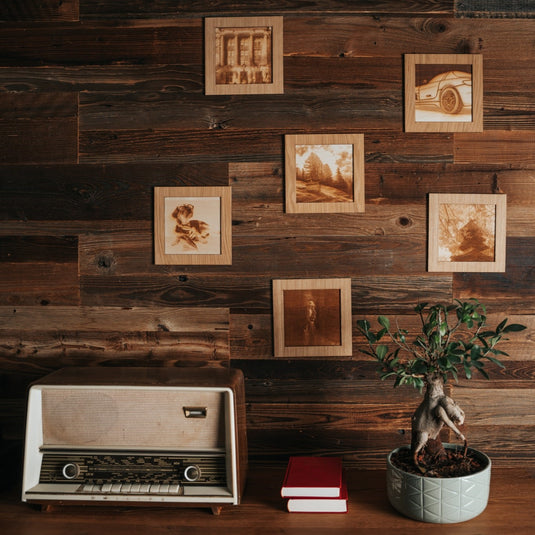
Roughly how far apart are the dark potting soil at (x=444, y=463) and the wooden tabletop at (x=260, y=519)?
0.11m

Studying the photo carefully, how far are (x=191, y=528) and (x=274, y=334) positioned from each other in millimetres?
576

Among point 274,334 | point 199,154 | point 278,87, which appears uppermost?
point 278,87

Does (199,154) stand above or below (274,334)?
above

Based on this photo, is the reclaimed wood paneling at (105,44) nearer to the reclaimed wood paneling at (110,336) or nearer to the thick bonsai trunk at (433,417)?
the reclaimed wood paneling at (110,336)

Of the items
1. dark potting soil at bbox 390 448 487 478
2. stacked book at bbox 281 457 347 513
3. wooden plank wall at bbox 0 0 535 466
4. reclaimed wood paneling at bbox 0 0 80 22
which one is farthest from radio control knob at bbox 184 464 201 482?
reclaimed wood paneling at bbox 0 0 80 22

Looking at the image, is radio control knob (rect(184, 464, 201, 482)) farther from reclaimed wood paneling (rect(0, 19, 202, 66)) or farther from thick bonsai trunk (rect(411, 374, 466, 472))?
reclaimed wood paneling (rect(0, 19, 202, 66))

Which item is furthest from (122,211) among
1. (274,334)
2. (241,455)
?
(241,455)

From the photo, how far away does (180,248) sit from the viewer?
1604 millimetres

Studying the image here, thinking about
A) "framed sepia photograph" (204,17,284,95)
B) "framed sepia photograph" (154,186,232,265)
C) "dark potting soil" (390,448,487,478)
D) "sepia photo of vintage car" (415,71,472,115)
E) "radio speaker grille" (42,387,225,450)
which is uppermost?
"framed sepia photograph" (204,17,284,95)

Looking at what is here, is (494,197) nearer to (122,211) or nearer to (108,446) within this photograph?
(122,211)

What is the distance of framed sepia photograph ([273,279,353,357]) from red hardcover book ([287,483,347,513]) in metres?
0.42

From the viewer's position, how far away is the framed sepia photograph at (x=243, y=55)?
1.57m

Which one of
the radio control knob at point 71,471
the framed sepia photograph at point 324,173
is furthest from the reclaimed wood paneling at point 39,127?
the radio control knob at point 71,471

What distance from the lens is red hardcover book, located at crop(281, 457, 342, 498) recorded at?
1313mm
